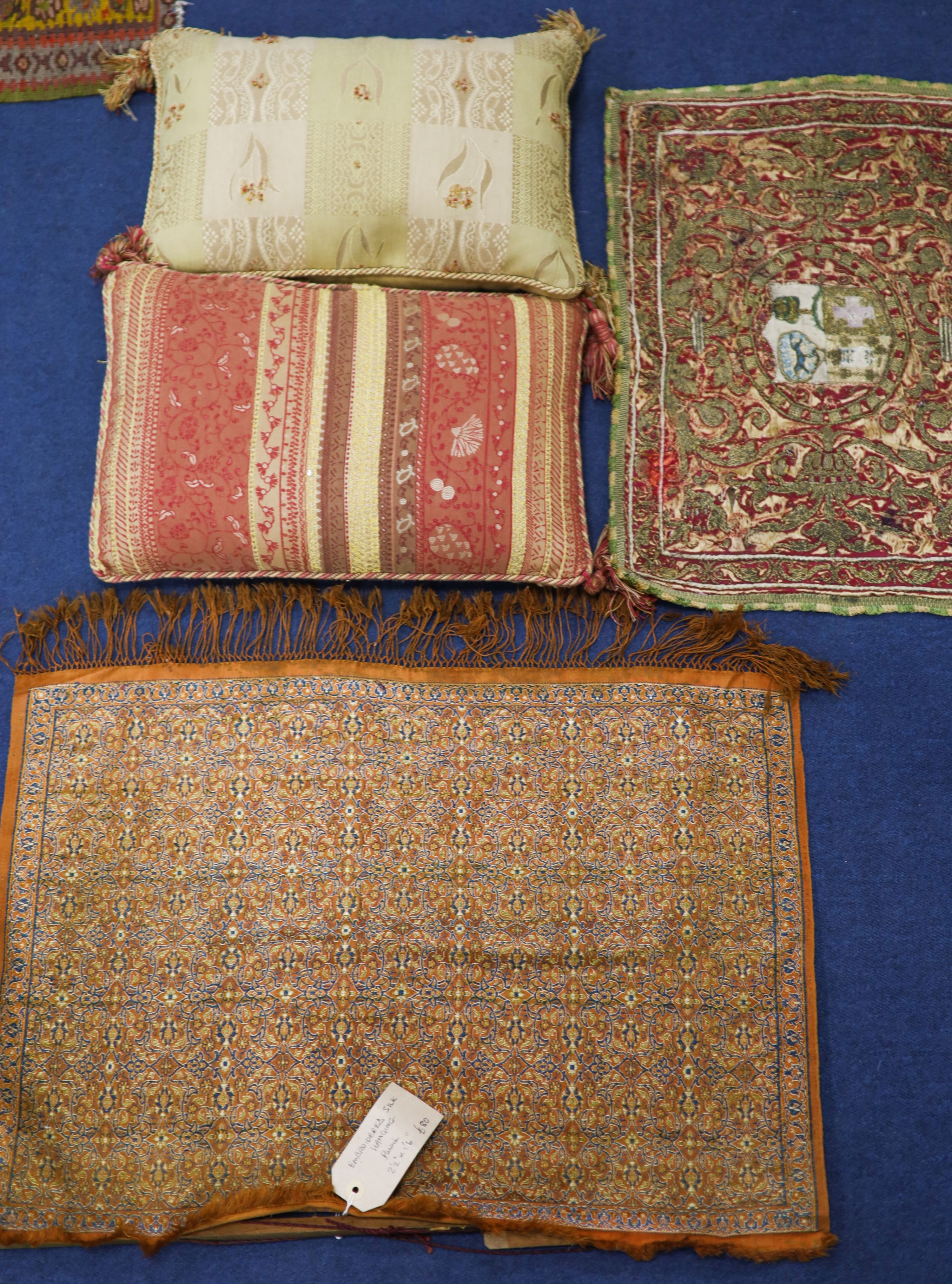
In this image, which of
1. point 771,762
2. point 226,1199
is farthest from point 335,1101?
point 771,762

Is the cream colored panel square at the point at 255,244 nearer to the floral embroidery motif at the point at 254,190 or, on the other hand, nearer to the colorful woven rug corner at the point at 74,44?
the floral embroidery motif at the point at 254,190

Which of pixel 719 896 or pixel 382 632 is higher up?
pixel 382 632

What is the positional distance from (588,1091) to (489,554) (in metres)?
0.85

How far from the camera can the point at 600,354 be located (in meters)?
1.76

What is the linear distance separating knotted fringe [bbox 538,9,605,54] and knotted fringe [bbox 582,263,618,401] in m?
0.42

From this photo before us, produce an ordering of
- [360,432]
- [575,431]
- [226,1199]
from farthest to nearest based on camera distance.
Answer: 1. [575,431]
2. [360,432]
3. [226,1199]

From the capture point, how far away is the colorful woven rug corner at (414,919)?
59.7 inches

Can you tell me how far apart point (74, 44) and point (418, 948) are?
1.77 meters

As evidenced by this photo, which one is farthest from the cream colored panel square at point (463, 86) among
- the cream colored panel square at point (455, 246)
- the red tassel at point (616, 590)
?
the red tassel at point (616, 590)

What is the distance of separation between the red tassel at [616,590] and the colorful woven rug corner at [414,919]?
36 millimetres

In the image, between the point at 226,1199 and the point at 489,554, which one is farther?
the point at 489,554

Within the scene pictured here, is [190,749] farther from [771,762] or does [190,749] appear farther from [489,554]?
[771,762]

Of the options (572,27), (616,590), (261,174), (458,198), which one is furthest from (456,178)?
(616,590)

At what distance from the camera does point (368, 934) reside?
5.19 feet
